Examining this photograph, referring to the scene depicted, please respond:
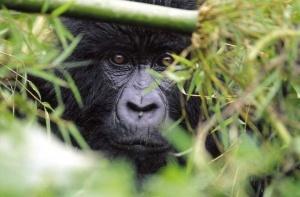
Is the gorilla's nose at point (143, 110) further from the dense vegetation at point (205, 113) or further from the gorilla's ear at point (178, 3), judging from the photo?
the gorilla's ear at point (178, 3)

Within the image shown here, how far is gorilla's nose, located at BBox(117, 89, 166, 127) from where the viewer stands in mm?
2713

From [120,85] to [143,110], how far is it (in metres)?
0.44

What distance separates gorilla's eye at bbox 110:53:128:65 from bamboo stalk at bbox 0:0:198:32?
62.5 inches

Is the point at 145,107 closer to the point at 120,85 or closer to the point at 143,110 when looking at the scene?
the point at 143,110

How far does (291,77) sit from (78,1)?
23.2 inches

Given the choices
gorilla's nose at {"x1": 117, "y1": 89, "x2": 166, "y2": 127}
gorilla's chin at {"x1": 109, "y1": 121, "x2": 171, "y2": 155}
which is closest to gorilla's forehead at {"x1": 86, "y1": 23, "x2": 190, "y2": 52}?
gorilla's nose at {"x1": 117, "y1": 89, "x2": 166, "y2": 127}

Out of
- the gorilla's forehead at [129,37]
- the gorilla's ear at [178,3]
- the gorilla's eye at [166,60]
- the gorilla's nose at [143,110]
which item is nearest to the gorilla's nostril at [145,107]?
the gorilla's nose at [143,110]

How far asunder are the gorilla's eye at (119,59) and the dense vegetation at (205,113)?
0.29 meters

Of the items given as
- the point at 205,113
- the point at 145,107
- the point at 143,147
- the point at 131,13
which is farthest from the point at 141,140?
the point at 131,13

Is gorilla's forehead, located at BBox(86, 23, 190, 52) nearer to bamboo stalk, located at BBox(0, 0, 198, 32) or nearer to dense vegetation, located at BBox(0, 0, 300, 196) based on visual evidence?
dense vegetation, located at BBox(0, 0, 300, 196)

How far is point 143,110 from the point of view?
2.73 meters

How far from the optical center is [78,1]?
160cm

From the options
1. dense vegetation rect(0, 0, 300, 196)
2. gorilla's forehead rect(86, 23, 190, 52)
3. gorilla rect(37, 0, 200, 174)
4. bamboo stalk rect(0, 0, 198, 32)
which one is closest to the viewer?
dense vegetation rect(0, 0, 300, 196)

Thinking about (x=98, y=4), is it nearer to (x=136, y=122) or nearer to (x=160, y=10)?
(x=160, y=10)
